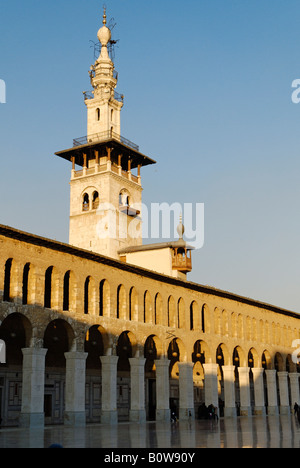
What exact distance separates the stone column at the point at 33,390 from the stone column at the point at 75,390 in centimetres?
231

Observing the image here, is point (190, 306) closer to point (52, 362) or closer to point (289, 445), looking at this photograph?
point (52, 362)

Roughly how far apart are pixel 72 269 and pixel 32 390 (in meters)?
6.54

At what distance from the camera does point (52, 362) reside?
3588 cm

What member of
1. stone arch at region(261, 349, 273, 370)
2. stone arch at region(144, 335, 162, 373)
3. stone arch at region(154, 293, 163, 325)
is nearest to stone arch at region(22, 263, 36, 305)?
stone arch at region(144, 335, 162, 373)

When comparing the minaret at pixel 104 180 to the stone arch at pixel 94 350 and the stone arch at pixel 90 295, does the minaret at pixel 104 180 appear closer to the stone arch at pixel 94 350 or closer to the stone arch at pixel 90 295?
the stone arch at pixel 94 350

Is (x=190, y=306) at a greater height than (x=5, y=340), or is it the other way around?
(x=190, y=306)

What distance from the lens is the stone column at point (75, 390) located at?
29.8 metres

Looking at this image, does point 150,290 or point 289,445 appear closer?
point 289,445

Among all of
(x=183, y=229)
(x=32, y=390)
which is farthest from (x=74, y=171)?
(x=32, y=390)

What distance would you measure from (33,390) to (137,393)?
29.0ft

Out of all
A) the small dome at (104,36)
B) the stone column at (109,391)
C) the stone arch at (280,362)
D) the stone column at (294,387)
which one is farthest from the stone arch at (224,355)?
the small dome at (104,36)

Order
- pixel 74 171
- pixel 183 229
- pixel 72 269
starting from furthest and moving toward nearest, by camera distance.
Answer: pixel 74 171 < pixel 183 229 < pixel 72 269

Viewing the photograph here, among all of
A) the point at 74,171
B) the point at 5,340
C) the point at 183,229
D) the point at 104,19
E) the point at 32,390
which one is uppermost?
the point at 104,19
